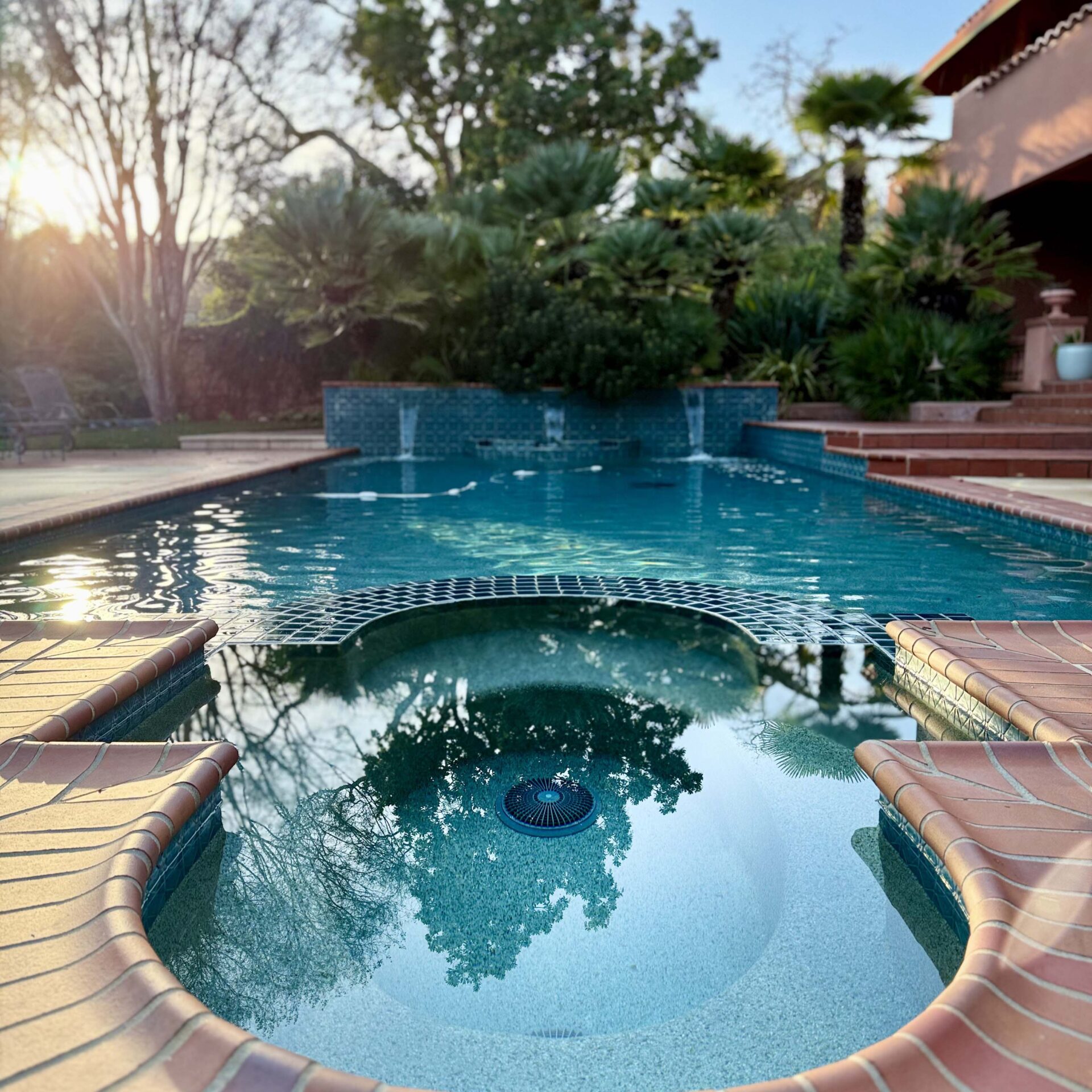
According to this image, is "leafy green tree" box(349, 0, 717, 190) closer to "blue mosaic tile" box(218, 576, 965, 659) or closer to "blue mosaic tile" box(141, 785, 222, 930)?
"blue mosaic tile" box(218, 576, 965, 659)

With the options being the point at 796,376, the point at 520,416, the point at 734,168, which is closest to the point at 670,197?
the point at 734,168

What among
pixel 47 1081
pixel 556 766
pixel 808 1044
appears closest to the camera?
pixel 47 1081

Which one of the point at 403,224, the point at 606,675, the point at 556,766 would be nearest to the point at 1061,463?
the point at 606,675

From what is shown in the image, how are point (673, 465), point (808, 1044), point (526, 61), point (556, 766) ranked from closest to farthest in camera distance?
point (808, 1044) → point (556, 766) → point (673, 465) → point (526, 61)

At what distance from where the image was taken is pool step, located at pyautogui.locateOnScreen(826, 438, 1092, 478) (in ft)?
24.8

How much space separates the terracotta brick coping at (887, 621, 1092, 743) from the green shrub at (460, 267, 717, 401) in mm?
9094

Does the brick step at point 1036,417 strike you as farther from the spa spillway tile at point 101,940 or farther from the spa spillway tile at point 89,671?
the spa spillway tile at point 101,940

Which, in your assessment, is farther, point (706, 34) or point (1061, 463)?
point (706, 34)

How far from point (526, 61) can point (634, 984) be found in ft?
64.9

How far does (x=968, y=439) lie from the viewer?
8977 millimetres

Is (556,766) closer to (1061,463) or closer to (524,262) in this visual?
(1061,463)

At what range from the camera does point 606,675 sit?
328 cm

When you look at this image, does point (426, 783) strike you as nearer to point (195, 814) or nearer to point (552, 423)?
point (195, 814)

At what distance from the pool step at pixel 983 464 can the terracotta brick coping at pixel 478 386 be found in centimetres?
412
